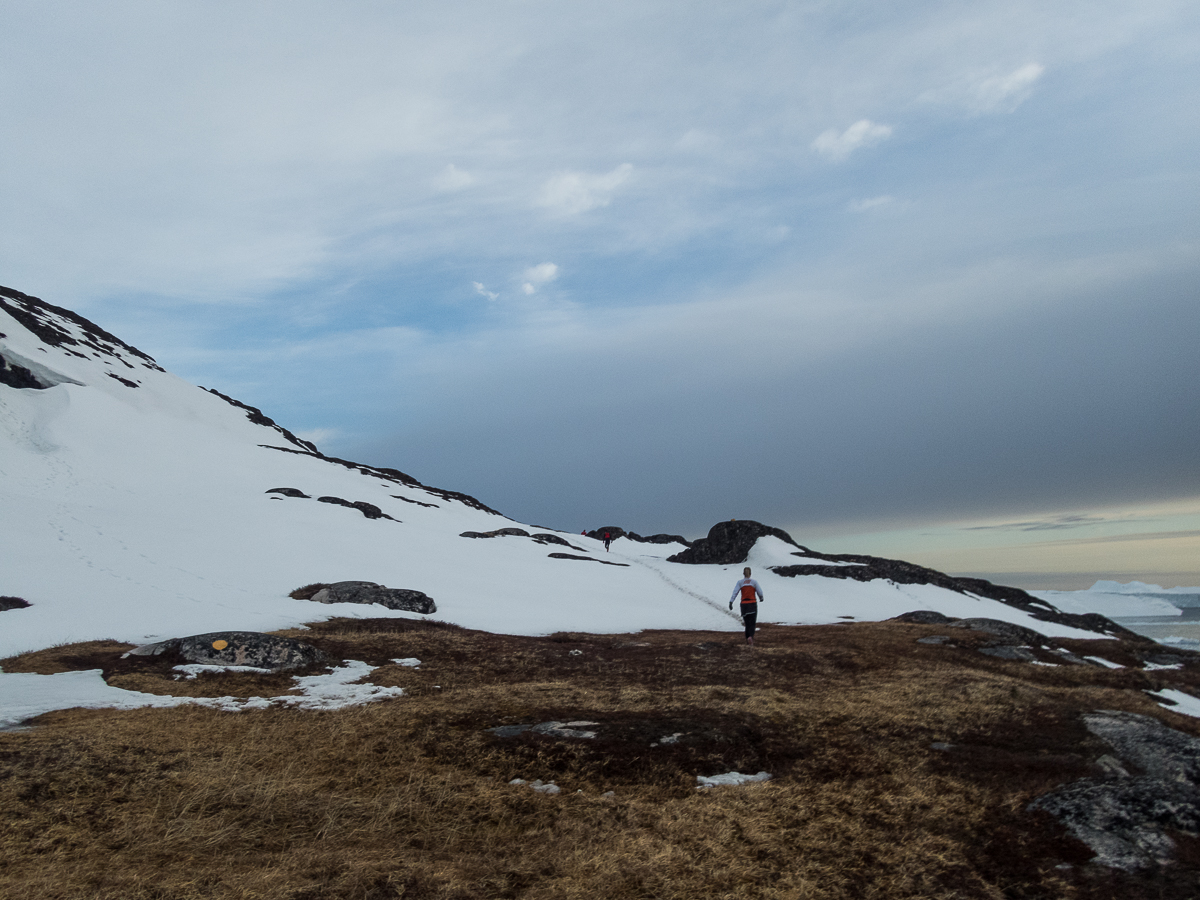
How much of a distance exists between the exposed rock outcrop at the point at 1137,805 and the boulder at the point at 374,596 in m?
27.8

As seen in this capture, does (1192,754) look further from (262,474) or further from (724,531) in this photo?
(262,474)

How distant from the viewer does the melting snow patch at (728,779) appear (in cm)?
1088

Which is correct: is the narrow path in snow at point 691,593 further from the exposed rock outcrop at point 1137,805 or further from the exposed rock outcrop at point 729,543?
the exposed rock outcrop at point 1137,805

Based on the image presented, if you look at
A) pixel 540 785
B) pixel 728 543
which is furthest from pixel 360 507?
pixel 540 785

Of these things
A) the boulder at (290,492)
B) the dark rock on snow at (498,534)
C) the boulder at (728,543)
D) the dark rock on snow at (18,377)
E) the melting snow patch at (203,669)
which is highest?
the dark rock on snow at (18,377)

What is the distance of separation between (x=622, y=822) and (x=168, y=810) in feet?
21.7

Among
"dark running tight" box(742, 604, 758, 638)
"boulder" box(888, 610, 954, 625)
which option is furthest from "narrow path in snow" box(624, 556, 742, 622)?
"boulder" box(888, 610, 954, 625)

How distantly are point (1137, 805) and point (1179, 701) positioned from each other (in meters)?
16.3

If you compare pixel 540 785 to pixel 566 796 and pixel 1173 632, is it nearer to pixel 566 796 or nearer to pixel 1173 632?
pixel 566 796

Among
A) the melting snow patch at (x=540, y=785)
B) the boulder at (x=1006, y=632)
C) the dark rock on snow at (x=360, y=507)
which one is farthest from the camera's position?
the dark rock on snow at (x=360, y=507)

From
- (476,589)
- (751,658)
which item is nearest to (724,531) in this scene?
(476,589)

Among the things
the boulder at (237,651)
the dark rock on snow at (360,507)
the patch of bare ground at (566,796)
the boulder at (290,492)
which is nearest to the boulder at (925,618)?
the patch of bare ground at (566,796)

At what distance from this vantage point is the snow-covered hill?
27.5 m

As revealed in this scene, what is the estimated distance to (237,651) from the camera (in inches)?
765
